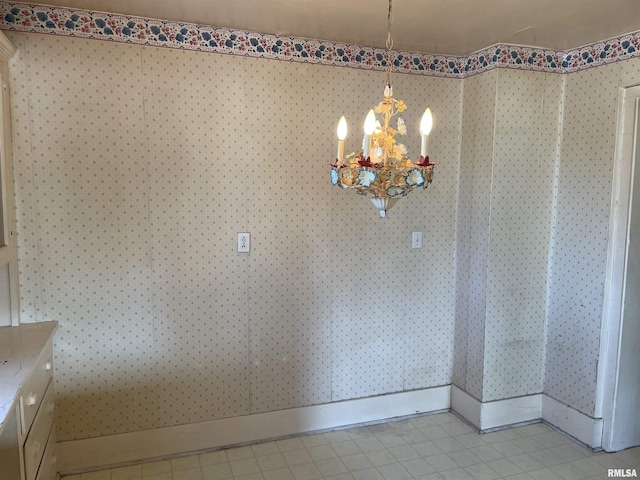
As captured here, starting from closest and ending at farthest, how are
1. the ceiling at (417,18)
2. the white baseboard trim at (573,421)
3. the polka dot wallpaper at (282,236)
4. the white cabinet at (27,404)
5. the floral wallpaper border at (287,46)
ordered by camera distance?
the white cabinet at (27,404) → the ceiling at (417,18) → the floral wallpaper border at (287,46) → the polka dot wallpaper at (282,236) → the white baseboard trim at (573,421)

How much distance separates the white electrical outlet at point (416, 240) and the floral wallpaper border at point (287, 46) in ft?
3.47

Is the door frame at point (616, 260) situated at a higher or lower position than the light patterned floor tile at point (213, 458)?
higher

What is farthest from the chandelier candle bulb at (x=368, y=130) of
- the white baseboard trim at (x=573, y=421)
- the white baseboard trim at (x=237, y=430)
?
the white baseboard trim at (x=573, y=421)

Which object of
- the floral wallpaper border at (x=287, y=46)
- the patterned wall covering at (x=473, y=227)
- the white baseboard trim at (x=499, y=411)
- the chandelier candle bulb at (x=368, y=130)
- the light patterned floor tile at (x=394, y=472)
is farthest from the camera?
the white baseboard trim at (x=499, y=411)

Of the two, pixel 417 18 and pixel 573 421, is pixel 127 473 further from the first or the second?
pixel 417 18

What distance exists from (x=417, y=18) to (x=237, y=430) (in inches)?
101

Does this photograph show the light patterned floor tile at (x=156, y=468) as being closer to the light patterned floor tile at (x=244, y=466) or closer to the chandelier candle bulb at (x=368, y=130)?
the light patterned floor tile at (x=244, y=466)

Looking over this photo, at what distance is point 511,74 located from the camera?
9.31ft

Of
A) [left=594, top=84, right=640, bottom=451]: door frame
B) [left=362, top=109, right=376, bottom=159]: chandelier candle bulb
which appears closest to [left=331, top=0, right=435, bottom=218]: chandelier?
[left=362, top=109, right=376, bottom=159]: chandelier candle bulb

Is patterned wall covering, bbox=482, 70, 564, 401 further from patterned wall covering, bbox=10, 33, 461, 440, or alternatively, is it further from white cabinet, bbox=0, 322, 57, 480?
white cabinet, bbox=0, 322, 57, 480

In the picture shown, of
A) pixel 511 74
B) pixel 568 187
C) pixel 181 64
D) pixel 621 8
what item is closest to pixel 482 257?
pixel 568 187

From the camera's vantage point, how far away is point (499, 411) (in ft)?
10.1

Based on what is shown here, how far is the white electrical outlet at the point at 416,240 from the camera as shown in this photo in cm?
312

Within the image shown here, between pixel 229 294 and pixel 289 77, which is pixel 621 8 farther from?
pixel 229 294
